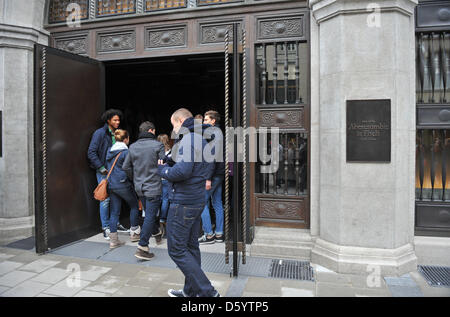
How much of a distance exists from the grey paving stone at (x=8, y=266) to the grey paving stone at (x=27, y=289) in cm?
58

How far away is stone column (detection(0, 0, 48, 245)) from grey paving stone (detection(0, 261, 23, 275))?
122cm

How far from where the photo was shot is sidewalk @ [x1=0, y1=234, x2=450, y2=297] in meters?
3.62

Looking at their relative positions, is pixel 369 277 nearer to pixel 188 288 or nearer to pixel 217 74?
pixel 188 288

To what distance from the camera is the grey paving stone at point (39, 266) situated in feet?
14.0

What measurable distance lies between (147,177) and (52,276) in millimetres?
1700

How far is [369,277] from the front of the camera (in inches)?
157

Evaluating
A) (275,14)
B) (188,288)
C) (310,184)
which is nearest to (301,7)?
(275,14)

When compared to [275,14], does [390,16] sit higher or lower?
lower

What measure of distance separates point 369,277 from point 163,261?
270 centimetres

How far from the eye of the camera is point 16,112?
5.64m

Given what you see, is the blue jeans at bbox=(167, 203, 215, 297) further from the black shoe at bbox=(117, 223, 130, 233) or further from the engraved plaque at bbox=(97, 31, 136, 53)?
the engraved plaque at bbox=(97, 31, 136, 53)

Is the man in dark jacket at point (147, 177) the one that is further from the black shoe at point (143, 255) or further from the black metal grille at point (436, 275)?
the black metal grille at point (436, 275)

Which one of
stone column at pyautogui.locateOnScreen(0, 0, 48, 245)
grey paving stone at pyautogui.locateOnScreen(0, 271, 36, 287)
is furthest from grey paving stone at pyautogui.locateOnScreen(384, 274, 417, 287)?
stone column at pyautogui.locateOnScreen(0, 0, 48, 245)
